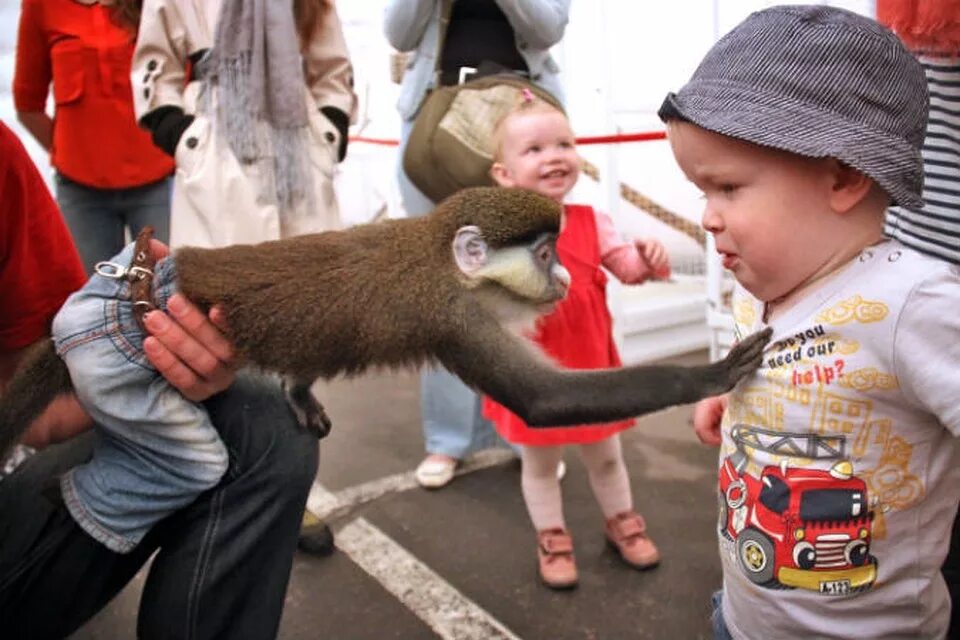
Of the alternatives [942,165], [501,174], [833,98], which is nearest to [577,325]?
[501,174]

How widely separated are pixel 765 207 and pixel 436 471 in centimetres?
214

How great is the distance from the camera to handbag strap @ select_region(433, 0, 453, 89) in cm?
252

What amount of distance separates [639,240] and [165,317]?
1230mm

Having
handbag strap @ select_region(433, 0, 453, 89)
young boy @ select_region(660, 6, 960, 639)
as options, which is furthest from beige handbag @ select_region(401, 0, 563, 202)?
young boy @ select_region(660, 6, 960, 639)

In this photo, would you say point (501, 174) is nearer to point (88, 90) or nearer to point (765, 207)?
point (765, 207)

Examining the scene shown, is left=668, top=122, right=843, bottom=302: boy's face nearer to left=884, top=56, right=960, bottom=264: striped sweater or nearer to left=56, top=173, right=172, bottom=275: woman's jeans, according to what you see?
left=884, top=56, right=960, bottom=264: striped sweater

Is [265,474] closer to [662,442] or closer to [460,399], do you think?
[460,399]

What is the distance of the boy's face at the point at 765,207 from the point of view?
102 cm

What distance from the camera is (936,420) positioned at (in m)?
1.04

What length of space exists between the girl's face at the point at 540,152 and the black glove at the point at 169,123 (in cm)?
96

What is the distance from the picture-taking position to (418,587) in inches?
89.1

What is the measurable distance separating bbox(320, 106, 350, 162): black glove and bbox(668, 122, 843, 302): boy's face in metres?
1.69

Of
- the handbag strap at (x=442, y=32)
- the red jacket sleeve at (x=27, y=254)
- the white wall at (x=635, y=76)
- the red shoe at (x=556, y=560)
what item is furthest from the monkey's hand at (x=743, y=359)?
the white wall at (x=635, y=76)

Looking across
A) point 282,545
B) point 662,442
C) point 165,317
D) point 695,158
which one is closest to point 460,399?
point 662,442
